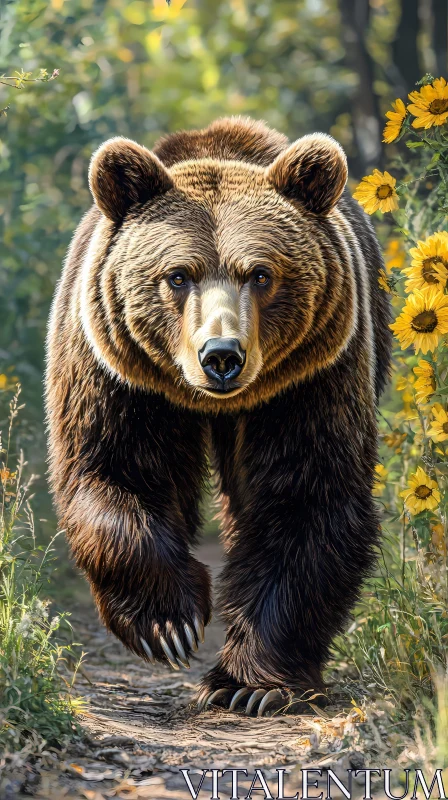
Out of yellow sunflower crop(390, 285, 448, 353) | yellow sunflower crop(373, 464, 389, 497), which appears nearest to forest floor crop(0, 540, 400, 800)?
yellow sunflower crop(373, 464, 389, 497)

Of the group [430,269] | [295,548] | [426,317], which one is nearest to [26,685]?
[295,548]

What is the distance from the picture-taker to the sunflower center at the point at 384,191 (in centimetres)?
454

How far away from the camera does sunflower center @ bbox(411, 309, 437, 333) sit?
164 inches

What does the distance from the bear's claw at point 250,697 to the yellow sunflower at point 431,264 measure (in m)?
1.67

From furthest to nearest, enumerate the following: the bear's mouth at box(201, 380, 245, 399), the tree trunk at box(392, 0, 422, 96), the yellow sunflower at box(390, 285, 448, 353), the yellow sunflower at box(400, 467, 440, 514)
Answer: the tree trunk at box(392, 0, 422, 96), the yellow sunflower at box(400, 467, 440, 514), the yellow sunflower at box(390, 285, 448, 353), the bear's mouth at box(201, 380, 245, 399)

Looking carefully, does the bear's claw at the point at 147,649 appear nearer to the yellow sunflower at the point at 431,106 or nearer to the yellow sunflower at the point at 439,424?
the yellow sunflower at the point at 439,424

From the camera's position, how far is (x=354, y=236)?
504 centimetres

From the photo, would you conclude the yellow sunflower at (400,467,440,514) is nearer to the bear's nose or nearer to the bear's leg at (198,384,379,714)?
the bear's leg at (198,384,379,714)

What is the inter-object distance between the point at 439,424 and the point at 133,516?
1257 millimetres

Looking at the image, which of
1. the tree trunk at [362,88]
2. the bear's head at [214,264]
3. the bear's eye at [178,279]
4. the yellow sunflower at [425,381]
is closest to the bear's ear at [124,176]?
the bear's head at [214,264]

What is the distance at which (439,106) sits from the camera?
436 cm

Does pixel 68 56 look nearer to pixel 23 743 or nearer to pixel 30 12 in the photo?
pixel 30 12

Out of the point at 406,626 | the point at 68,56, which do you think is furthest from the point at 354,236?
the point at 68,56

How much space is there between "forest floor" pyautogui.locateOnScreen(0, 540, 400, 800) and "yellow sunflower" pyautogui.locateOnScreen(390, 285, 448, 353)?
137 cm
